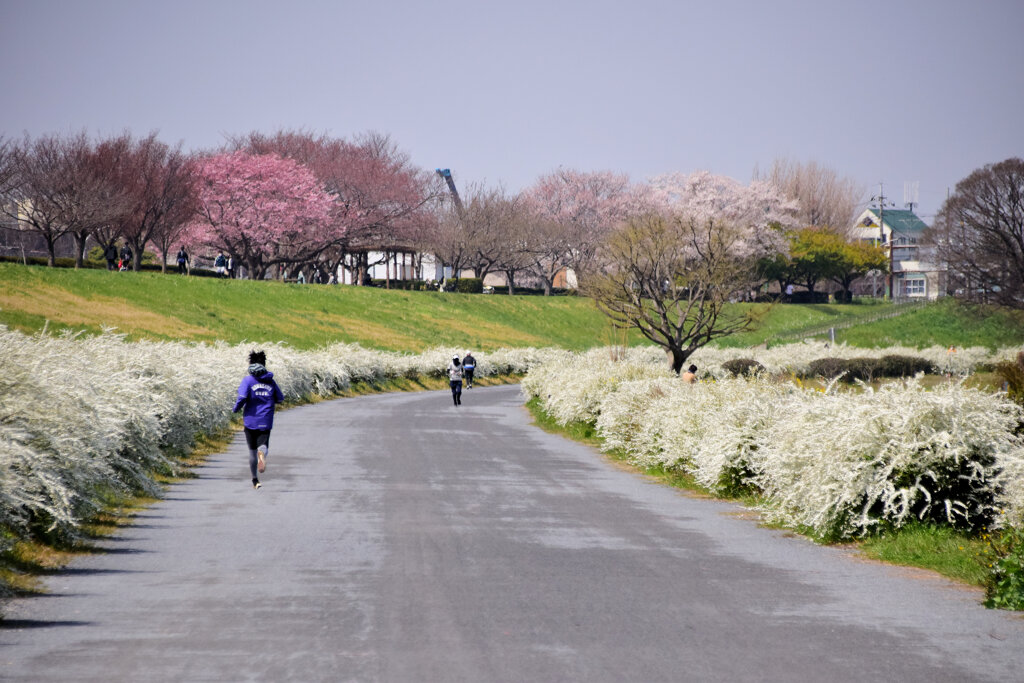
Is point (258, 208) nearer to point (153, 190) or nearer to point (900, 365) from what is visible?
point (153, 190)

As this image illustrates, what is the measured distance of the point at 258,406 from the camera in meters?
14.7

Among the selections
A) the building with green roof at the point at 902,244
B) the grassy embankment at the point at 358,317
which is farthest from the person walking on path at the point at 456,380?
the building with green roof at the point at 902,244

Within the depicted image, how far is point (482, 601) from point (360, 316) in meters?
57.0

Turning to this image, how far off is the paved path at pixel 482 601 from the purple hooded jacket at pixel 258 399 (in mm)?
1325

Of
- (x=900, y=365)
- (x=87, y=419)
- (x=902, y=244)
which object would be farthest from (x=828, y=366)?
(x=902, y=244)

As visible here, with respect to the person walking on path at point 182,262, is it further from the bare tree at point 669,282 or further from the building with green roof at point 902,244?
the building with green roof at point 902,244

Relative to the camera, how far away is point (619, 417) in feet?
65.5

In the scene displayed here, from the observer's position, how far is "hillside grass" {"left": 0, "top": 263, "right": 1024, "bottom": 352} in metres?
49.2

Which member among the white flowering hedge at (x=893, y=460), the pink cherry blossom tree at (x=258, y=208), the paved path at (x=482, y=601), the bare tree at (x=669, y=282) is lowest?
the paved path at (x=482, y=601)

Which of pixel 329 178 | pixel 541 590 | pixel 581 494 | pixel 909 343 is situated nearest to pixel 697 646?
pixel 541 590

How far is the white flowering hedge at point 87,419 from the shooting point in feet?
31.3

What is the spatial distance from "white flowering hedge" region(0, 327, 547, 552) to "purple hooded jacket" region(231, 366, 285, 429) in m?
1.32

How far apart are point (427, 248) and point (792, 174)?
40.3 m

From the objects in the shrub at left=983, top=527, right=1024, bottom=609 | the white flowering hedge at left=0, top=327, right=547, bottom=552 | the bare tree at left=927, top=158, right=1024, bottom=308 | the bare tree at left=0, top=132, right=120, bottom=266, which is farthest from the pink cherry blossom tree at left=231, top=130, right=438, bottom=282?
the shrub at left=983, top=527, right=1024, bottom=609
